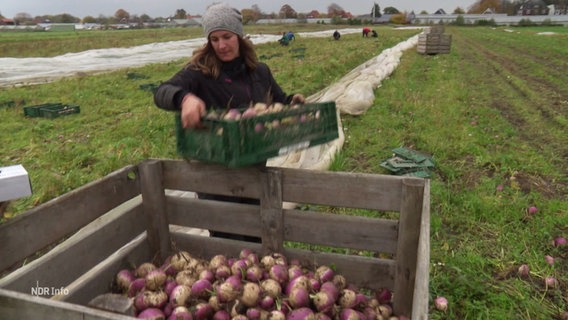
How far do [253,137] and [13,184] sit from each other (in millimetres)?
1119

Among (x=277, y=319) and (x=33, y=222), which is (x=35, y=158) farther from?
(x=277, y=319)

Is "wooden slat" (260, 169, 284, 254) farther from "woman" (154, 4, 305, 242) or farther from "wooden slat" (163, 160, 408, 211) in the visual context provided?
"woman" (154, 4, 305, 242)

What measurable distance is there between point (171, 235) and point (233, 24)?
149 cm

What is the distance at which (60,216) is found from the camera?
2215 millimetres

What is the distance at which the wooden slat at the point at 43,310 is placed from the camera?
→ 1.38m

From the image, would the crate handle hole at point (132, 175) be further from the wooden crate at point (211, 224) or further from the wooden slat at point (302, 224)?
the wooden slat at point (302, 224)

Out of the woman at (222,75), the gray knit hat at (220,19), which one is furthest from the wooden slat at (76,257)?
the gray knit hat at (220,19)

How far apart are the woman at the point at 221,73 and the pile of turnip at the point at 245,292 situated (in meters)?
0.99

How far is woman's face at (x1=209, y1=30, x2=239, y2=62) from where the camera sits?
2822 mm

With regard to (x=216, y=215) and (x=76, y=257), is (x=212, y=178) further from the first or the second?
(x=76, y=257)

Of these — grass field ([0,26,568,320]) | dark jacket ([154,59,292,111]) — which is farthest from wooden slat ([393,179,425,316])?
dark jacket ([154,59,292,111])

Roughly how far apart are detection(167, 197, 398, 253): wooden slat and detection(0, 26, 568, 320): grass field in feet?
2.85

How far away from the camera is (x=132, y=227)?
280 centimetres

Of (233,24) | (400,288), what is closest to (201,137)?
(233,24)
